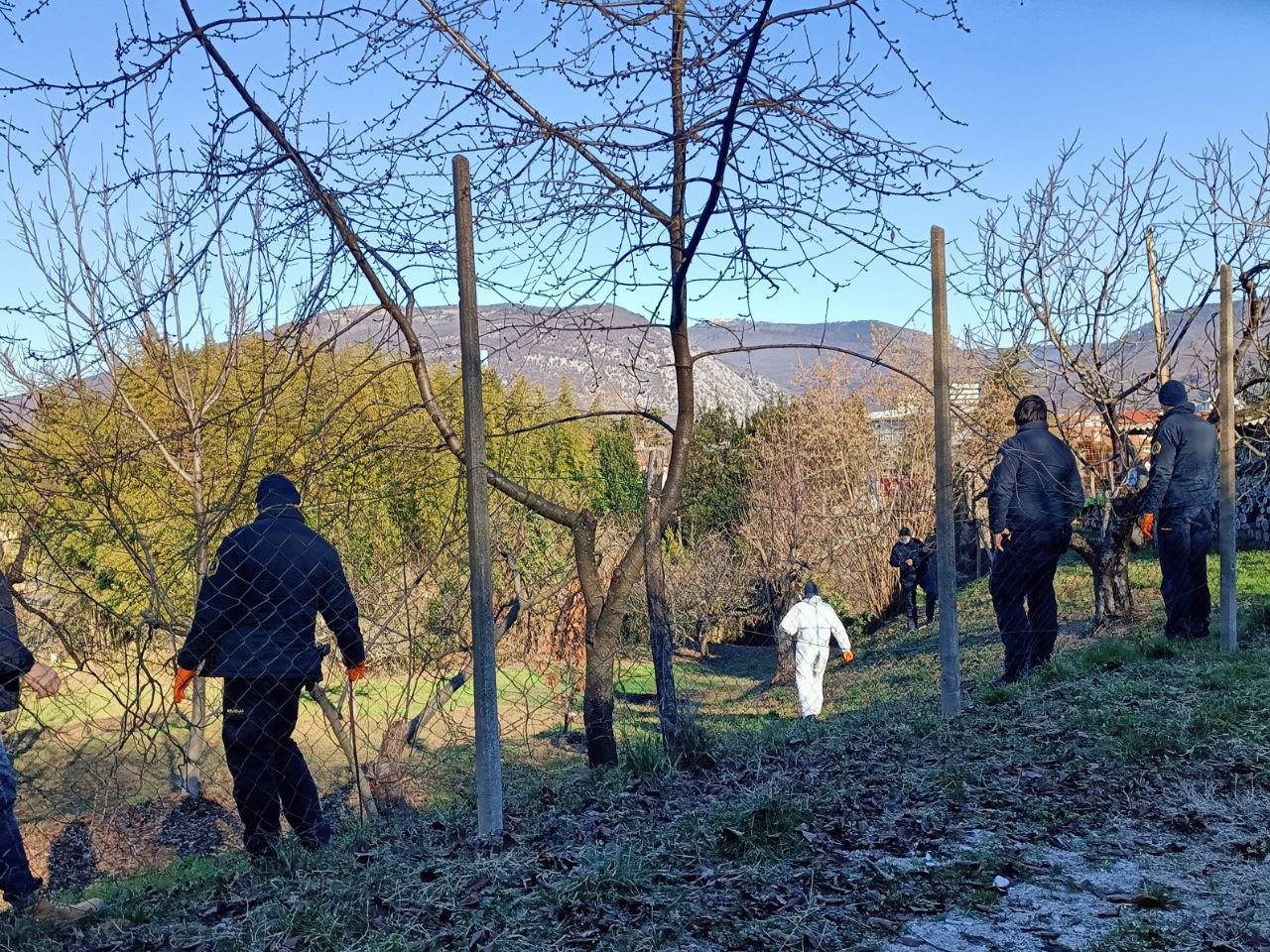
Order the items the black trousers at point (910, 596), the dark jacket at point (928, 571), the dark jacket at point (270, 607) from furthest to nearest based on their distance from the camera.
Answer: the black trousers at point (910, 596) < the dark jacket at point (928, 571) < the dark jacket at point (270, 607)

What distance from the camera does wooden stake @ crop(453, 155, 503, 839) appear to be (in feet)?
13.1

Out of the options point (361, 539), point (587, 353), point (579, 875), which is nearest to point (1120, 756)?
point (579, 875)

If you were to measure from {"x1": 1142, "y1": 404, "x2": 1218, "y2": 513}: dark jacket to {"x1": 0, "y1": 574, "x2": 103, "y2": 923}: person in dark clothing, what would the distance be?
7.14m

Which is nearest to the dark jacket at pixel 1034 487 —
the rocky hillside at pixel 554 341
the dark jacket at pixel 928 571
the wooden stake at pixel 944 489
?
the wooden stake at pixel 944 489

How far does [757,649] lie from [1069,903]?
69.9 feet

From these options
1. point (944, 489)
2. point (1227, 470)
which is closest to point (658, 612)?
point (944, 489)

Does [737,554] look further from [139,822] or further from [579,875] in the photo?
[579,875]

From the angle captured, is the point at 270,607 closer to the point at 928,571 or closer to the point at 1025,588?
the point at 1025,588

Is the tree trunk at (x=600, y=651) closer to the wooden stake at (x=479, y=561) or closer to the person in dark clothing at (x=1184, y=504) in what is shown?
the wooden stake at (x=479, y=561)

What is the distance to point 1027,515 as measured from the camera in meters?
7.41

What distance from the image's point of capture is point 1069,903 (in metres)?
3.34

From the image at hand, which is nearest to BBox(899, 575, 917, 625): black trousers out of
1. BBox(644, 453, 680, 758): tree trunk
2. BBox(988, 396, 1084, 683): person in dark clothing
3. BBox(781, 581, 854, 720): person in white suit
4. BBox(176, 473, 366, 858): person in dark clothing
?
BBox(781, 581, 854, 720): person in white suit

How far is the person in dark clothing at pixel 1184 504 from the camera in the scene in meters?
8.03

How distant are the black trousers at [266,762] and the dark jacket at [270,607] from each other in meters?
0.11
